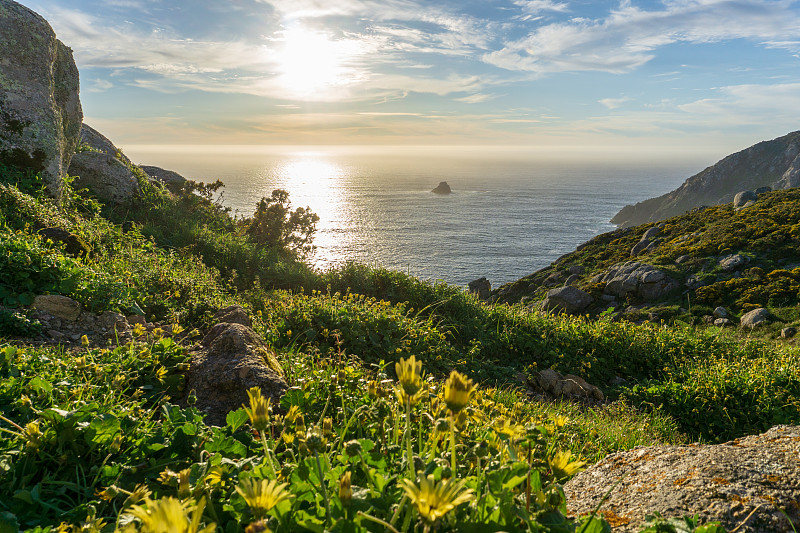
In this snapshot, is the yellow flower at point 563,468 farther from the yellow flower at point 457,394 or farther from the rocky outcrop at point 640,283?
the rocky outcrop at point 640,283

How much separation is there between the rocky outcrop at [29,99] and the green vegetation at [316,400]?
2.39 ft

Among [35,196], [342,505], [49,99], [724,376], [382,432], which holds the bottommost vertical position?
[724,376]

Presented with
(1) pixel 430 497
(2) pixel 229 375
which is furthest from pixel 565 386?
(1) pixel 430 497

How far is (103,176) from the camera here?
13.0 metres

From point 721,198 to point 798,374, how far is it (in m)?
109

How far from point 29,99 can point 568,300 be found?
837 inches

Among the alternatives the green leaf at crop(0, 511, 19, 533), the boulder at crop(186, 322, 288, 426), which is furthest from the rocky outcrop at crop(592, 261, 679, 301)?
the green leaf at crop(0, 511, 19, 533)

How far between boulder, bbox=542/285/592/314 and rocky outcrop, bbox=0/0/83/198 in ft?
65.1

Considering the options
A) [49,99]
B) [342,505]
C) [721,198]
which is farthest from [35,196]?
[721,198]

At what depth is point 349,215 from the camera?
313 ft

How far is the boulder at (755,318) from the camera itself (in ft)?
50.5

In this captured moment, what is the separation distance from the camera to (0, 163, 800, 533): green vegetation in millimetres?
1363

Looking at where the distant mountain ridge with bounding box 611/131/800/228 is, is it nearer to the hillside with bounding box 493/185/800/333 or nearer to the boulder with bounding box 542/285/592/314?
the hillside with bounding box 493/185/800/333

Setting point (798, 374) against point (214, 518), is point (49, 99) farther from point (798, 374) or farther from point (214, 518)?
point (798, 374)
